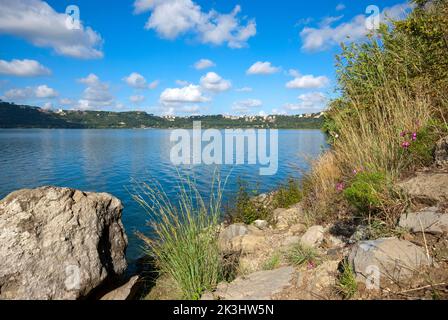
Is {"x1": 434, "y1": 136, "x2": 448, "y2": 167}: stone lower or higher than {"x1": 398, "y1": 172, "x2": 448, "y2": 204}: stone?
higher

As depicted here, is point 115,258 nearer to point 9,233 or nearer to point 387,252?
point 9,233

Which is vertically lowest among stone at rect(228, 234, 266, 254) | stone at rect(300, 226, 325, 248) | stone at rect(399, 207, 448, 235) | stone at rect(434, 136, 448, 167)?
stone at rect(228, 234, 266, 254)

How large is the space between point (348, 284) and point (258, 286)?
4.40 ft

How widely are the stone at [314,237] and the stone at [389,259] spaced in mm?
2188

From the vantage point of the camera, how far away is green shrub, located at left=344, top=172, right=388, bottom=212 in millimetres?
4312

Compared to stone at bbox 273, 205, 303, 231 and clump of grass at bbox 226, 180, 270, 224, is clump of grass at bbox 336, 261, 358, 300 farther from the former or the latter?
clump of grass at bbox 226, 180, 270, 224

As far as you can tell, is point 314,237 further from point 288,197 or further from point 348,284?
point 288,197

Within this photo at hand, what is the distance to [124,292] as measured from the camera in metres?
5.14

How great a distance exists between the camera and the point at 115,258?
17.5ft

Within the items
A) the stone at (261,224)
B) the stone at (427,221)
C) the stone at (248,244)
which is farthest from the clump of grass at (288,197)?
the stone at (427,221)

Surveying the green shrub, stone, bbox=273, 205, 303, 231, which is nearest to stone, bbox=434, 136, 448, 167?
the green shrub

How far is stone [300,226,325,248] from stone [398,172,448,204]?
6.04 ft

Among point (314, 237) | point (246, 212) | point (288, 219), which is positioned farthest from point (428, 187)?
point (246, 212)
